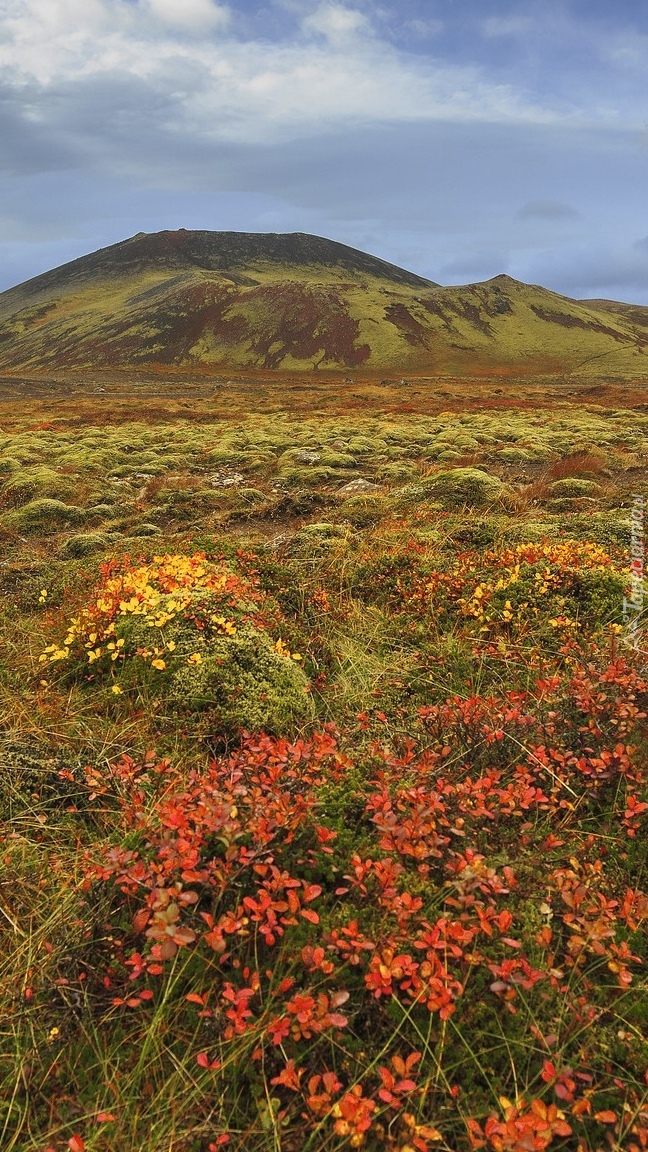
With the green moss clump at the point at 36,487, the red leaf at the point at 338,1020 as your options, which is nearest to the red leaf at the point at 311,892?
the red leaf at the point at 338,1020

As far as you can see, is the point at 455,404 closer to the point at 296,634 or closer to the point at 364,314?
the point at 296,634

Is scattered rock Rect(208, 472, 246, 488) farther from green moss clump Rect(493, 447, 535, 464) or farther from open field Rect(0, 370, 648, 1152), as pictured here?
open field Rect(0, 370, 648, 1152)

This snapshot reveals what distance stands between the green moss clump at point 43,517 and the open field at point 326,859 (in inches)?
223

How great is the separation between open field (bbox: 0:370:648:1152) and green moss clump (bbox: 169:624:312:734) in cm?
3

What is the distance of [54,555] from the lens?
1182 centimetres

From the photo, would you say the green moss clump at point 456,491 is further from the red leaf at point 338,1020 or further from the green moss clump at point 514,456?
the red leaf at point 338,1020

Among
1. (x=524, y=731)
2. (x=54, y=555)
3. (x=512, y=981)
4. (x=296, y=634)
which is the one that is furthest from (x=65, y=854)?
(x=54, y=555)

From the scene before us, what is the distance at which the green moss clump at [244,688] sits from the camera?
5477mm

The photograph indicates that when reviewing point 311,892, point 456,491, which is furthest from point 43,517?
point 311,892

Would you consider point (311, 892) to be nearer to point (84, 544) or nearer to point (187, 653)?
point (187, 653)

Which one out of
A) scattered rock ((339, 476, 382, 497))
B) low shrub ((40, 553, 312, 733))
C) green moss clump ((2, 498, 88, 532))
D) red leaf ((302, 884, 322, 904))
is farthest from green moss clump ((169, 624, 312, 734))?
scattered rock ((339, 476, 382, 497))

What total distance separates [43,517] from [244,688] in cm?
1112

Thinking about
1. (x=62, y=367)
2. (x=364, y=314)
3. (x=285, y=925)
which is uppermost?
(x=364, y=314)

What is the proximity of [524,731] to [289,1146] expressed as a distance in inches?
117
